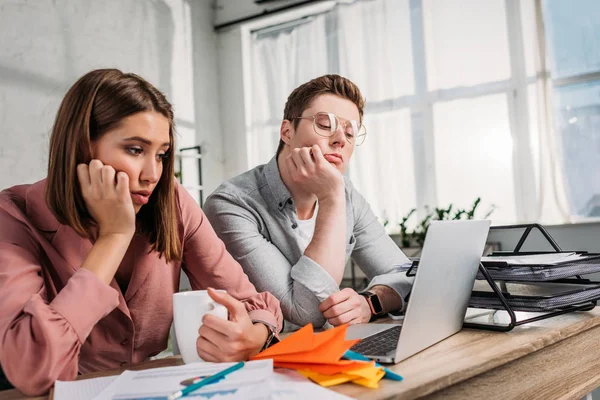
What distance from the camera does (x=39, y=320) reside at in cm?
76

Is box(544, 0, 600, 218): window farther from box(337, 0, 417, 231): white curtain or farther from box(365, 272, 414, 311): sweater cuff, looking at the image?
box(365, 272, 414, 311): sweater cuff

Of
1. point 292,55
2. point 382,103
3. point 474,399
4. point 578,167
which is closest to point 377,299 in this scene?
point 474,399

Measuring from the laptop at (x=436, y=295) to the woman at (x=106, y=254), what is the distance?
0.63 feet

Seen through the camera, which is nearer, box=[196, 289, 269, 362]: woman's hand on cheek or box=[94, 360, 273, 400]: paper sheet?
box=[94, 360, 273, 400]: paper sheet

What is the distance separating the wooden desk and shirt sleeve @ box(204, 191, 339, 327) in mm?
327

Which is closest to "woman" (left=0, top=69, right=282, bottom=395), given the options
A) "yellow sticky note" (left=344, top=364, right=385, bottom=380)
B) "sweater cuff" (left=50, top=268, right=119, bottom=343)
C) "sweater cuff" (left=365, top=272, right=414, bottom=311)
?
"sweater cuff" (left=50, top=268, right=119, bottom=343)

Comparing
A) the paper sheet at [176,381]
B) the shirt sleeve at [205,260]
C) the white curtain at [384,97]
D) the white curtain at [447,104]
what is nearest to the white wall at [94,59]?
the white curtain at [447,104]

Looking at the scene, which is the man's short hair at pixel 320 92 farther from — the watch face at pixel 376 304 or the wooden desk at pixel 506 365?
the wooden desk at pixel 506 365

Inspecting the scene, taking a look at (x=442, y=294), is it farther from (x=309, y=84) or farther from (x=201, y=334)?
(x=309, y=84)

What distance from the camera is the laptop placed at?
2.45ft

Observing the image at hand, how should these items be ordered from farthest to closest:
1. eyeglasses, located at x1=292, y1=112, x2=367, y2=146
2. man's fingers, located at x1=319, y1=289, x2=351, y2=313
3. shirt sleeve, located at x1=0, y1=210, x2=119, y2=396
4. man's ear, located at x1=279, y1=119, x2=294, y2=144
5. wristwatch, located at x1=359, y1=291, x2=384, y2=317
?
man's ear, located at x1=279, y1=119, x2=294, y2=144
eyeglasses, located at x1=292, y1=112, x2=367, y2=146
wristwatch, located at x1=359, y1=291, x2=384, y2=317
man's fingers, located at x1=319, y1=289, x2=351, y2=313
shirt sleeve, located at x1=0, y1=210, x2=119, y2=396

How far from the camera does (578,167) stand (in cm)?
362

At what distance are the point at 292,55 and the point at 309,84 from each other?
11.4ft

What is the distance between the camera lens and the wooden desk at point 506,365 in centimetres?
65
